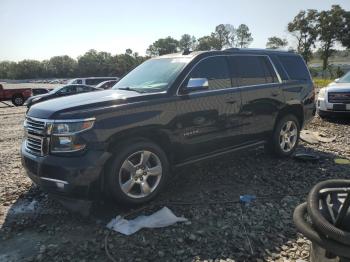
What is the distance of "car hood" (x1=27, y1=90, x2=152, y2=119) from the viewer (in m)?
3.89

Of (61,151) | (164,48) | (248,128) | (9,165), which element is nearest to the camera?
(61,151)

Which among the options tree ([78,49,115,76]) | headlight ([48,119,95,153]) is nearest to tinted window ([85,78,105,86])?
headlight ([48,119,95,153])

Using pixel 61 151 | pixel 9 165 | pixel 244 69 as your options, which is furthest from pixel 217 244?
pixel 9 165

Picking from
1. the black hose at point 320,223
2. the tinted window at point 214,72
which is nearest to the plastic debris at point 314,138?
the tinted window at point 214,72

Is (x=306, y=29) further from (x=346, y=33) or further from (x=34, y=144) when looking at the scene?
(x=34, y=144)

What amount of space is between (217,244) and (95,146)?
166 centimetres

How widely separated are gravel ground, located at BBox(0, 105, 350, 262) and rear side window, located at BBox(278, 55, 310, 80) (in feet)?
5.45

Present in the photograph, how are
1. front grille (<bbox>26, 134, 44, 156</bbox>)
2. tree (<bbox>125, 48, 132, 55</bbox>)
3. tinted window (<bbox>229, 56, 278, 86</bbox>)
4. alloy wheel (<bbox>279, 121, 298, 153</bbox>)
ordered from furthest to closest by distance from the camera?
tree (<bbox>125, 48, 132, 55</bbox>) → alloy wheel (<bbox>279, 121, 298, 153</bbox>) → tinted window (<bbox>229, 56, 278, 86</bbox>) → front grille (<bbox>26, 134, 44, 156</bbox>)

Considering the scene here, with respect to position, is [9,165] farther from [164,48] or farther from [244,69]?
[164,48]

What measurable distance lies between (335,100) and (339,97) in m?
0.14

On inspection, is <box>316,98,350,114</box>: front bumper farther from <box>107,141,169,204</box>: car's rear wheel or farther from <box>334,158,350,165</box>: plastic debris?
<box>107,141,169,204</box>: car's rear wheel

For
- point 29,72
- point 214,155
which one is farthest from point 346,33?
point 29,72

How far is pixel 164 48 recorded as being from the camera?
111 m

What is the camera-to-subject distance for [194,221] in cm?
396
